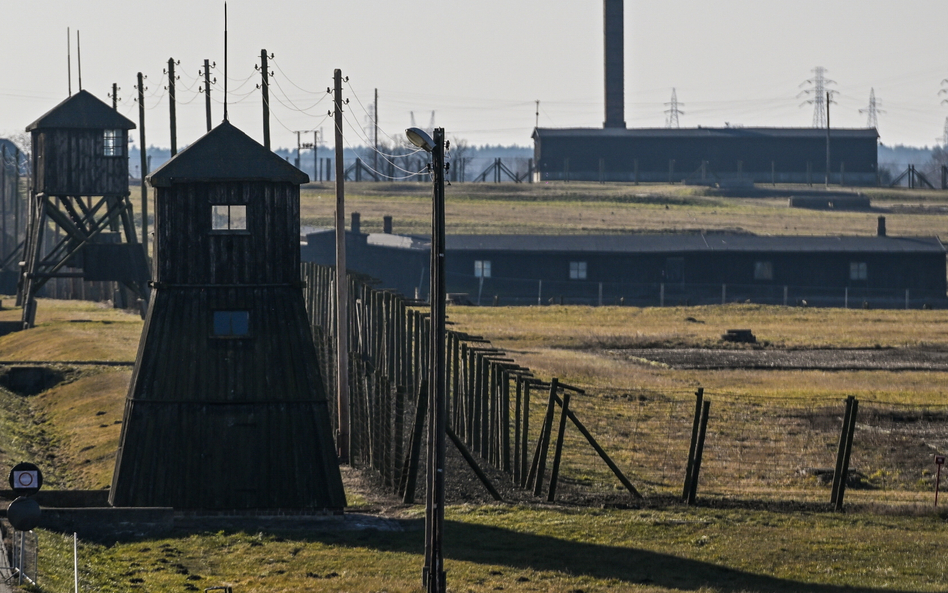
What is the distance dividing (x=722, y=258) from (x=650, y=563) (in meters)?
49.8

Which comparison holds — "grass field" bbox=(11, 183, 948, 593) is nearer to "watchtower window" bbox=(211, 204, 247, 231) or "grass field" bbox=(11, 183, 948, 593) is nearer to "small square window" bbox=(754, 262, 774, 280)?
"watchtower window" bbox=(211, 204, 247, 231)

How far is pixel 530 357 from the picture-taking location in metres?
41.6

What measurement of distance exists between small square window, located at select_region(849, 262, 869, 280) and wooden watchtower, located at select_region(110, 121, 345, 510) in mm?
47582

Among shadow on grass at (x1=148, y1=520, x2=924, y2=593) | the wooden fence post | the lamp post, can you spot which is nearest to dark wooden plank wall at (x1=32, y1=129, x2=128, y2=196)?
shadow on grass at (x1=148, y1=520, x2=924, y2=593)

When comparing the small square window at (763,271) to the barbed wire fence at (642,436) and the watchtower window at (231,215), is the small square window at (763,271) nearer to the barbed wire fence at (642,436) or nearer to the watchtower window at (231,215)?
the barbed wire fence at (642,436)

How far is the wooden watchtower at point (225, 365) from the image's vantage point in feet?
70.9

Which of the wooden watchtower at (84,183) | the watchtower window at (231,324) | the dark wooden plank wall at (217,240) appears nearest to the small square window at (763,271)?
the wooden watchtower at (84,183)

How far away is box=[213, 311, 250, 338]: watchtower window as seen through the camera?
71.6ft

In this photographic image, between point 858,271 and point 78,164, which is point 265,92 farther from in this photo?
point 858,271

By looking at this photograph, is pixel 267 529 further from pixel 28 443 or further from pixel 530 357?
pixel 530 357

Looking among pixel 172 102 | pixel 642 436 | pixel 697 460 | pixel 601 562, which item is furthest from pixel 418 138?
pixel 172 102

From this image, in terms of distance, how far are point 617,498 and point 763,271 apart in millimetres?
46108

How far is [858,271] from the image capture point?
2586 inches

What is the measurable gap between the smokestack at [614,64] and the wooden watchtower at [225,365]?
3542 inches
